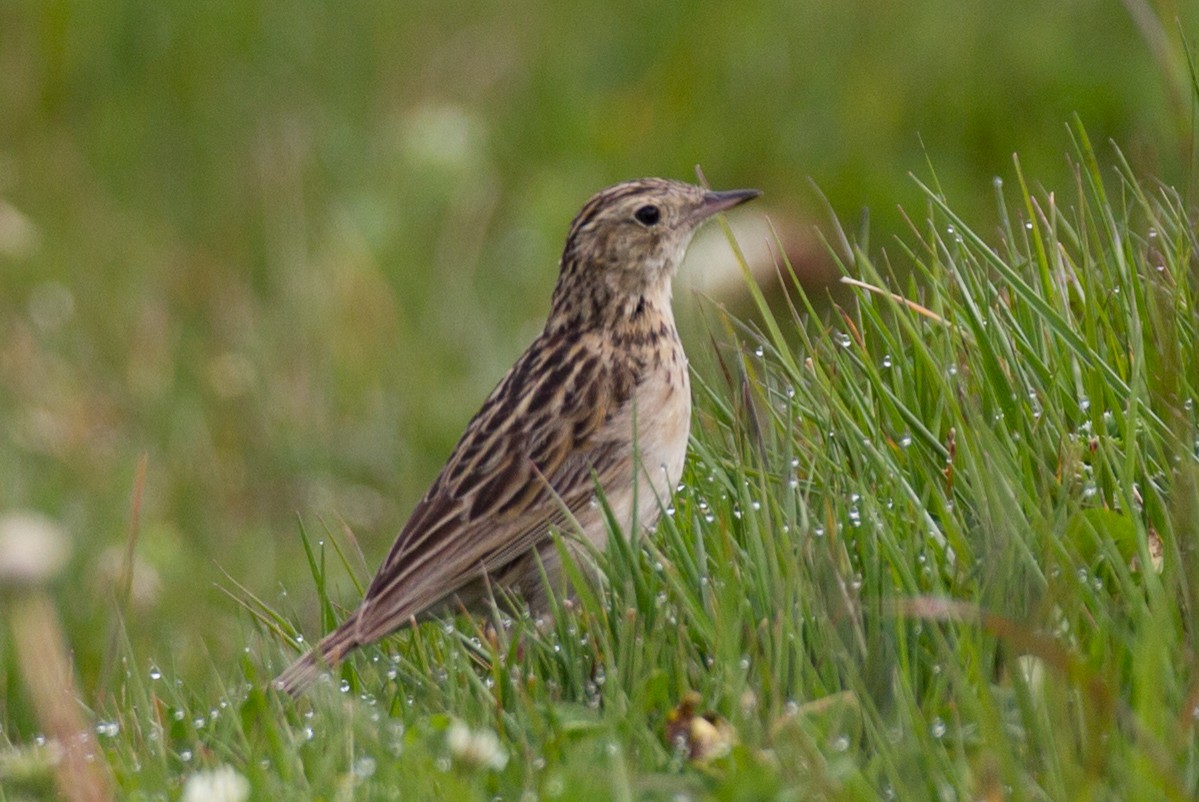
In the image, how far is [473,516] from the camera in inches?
234

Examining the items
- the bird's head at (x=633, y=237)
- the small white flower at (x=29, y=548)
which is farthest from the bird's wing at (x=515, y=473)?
the small white flower at (x=29, y=548)

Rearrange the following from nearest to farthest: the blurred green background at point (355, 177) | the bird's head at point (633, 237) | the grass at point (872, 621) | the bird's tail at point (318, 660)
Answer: the grass at point (872, 621)
the bird's tail at point (318, 660)
the bird's head at point (633, 237)
the blurred green background at point (355, 177)

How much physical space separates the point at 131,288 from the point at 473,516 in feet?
22.3

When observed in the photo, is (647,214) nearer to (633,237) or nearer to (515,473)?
(633,237)

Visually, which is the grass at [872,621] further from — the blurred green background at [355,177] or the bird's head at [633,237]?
the blurred green background at [355,177]

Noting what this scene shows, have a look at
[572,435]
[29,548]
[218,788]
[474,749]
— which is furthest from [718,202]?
[218,788]

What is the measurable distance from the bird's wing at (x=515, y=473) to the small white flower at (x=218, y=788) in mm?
1600

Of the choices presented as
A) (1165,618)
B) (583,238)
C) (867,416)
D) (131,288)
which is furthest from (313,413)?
(1165,618)

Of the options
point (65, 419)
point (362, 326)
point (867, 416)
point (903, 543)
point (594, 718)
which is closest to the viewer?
point (594, 718)

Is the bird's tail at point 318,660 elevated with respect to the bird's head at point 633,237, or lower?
lower

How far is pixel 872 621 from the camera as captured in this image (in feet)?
13.3

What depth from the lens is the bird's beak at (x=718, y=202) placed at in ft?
22.5

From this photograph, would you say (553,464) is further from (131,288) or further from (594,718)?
(131,288)

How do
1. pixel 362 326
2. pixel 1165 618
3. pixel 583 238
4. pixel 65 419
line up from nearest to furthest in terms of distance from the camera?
pixel 1165 618, pixel 583 238, pixel 65 419, pixel 362 326
